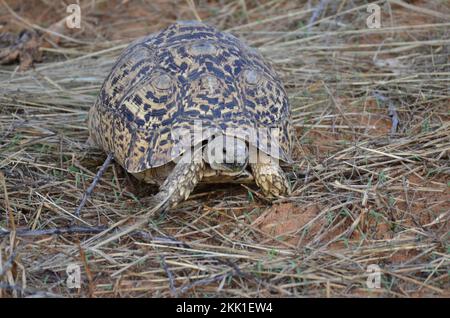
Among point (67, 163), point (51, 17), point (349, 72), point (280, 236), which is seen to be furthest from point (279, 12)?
point (280, 236)

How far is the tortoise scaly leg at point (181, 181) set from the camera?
3523 mm

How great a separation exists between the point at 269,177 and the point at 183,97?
0.62 metres

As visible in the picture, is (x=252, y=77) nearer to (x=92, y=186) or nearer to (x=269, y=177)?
(x=269, y=177)

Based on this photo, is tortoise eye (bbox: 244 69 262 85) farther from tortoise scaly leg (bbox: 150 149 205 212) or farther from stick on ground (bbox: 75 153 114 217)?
stick on ground (bbox: 75 153 114 217)

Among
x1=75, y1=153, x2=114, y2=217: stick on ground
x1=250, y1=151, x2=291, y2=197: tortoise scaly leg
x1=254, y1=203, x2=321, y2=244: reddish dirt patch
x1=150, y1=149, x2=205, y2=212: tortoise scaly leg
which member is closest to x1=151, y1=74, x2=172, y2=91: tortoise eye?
x1=150, y1=149, x2=205, y2=212: tortoise scaly leg

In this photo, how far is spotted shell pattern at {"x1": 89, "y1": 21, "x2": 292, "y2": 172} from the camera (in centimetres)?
357

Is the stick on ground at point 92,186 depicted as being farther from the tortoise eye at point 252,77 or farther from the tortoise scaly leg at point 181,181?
the tortoise eye at point 252,77

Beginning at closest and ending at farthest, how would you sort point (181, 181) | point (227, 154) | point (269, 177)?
point (227, 154), point (181, 181), point (269, 177)

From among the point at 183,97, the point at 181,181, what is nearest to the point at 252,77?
the point at 183,97

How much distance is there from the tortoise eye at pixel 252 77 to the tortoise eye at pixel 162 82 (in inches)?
16.4

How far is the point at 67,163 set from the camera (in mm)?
4145

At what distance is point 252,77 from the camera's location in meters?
3.75

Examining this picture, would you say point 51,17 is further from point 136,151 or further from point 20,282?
point 20,282

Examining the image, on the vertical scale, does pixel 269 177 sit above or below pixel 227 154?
below
